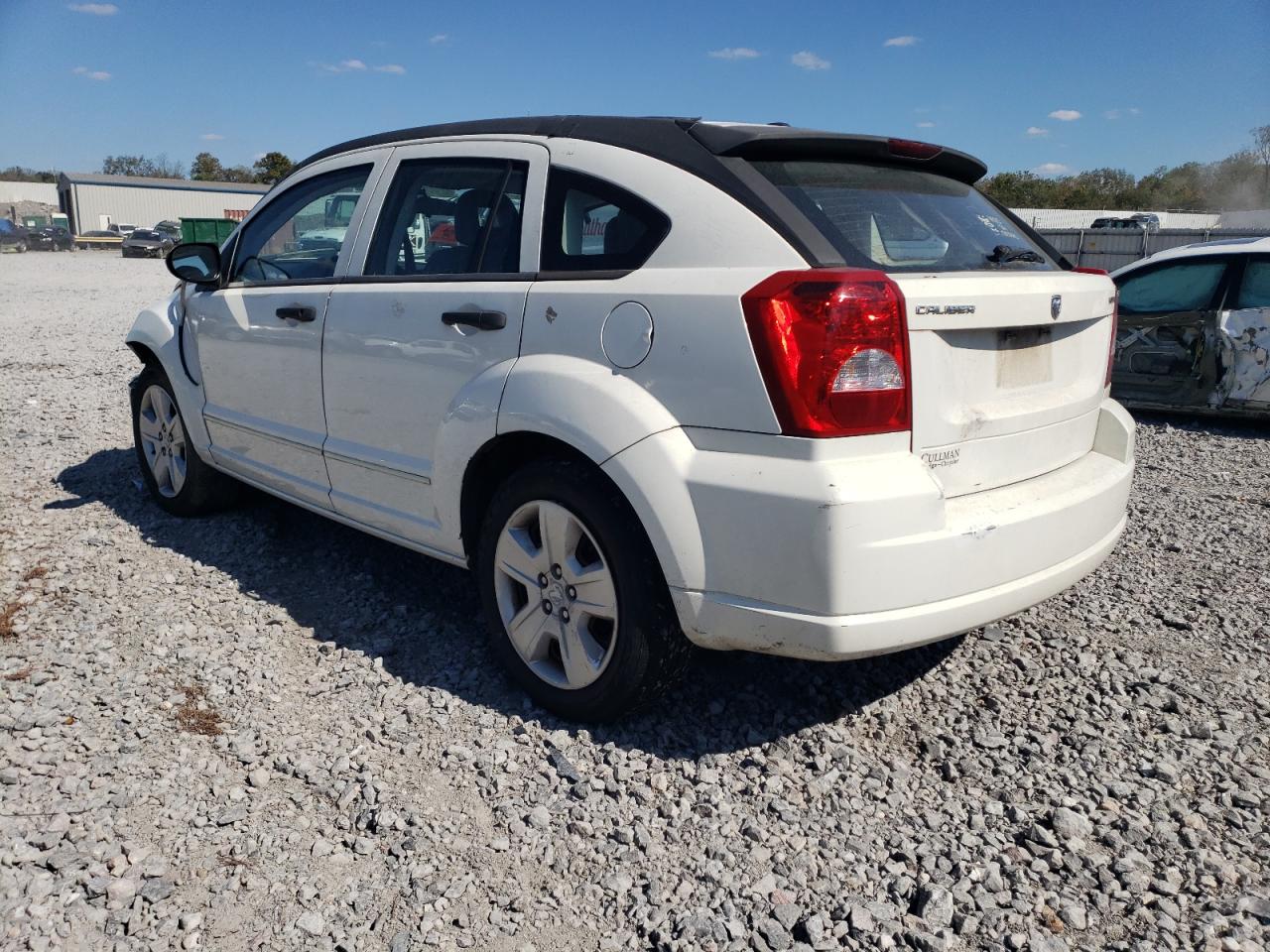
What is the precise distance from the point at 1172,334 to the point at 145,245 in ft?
148

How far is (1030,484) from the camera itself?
9.70 ft

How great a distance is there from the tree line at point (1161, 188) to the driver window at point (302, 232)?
5824 centimetres

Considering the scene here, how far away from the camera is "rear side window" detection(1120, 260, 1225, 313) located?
7.80m

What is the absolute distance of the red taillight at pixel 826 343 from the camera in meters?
2.46

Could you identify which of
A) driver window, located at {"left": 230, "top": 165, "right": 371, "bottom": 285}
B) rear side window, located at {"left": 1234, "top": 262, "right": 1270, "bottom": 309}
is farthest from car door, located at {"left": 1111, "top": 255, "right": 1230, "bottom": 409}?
driver window, located at {"left": 230, "top": 165, "right": 371, "bottom": 285}

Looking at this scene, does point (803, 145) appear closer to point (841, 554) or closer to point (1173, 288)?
point (841, 554)

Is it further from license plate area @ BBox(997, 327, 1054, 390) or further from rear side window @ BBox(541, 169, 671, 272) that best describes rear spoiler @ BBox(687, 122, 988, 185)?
license plate area @ BBox(997, 327, 1054, 390)

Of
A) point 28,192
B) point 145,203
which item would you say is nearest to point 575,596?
point 145,203

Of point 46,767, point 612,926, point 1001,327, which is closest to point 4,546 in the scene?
point 46,767

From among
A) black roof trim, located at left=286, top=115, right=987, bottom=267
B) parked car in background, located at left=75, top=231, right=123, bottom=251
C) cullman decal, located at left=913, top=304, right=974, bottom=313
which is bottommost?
cullman decal, located at left=913, top=304, right=974, bottom=313

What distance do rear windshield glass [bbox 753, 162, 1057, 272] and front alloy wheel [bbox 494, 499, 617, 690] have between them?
3.65ft

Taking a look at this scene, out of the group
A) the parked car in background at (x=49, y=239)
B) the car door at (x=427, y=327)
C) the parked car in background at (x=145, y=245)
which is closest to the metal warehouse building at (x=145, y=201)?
the parked car in background at (x=49, y=239)

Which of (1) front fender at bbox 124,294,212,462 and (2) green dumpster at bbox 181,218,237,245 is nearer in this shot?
(1) front fender at bbox 124,294,212,462

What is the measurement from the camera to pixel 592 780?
9.39 ft
